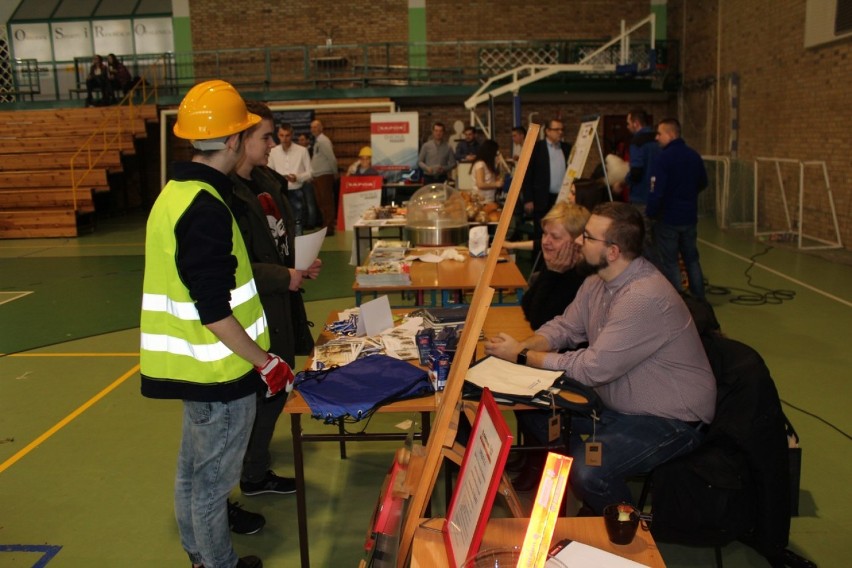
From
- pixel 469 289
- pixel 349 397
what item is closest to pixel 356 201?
pixel 469 289

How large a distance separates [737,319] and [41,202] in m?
13.1

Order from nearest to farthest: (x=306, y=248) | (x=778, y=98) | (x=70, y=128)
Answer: (x=306, y=248), (x=778, y=98), (x=70, y=128)

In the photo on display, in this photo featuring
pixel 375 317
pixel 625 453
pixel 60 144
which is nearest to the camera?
pixel 625 453

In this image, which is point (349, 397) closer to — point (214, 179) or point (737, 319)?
point (214, 179)

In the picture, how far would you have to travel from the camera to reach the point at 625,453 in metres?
2.66

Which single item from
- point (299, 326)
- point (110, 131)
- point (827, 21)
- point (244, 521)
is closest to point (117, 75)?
point (110, 131)

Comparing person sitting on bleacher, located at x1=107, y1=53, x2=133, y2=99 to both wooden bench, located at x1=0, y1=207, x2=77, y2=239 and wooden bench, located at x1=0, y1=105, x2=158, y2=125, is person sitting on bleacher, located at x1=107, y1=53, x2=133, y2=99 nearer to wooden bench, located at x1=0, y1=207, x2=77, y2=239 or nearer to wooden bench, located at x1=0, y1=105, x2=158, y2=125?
wooden bench, located at x1=0, y1=105, x2=158, y2=125

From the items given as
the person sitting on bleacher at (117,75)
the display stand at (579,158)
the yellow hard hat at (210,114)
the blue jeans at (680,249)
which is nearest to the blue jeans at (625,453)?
the yellow hard hat at (210,114)

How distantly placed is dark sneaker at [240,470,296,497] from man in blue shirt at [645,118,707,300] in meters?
4.20

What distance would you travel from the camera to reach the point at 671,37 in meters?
18.0

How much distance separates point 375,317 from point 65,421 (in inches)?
98.4

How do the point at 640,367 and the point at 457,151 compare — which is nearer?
the point at 640,367

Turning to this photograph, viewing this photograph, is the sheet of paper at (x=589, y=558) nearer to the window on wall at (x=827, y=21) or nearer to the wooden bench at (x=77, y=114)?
the window on wall at (x=827, y=21)

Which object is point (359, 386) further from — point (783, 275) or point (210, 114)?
point (783, 275)
